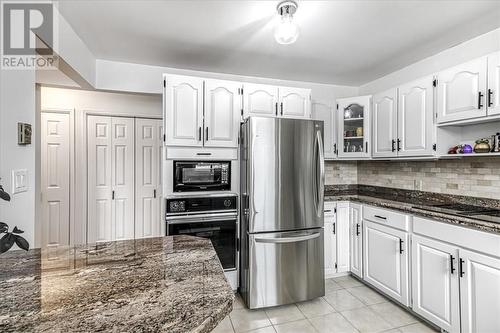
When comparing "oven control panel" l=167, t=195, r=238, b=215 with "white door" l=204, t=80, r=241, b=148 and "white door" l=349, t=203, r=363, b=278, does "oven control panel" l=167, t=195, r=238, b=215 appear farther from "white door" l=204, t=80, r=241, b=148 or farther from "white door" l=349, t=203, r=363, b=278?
"white door" l=349, t=203, r=363, b=278

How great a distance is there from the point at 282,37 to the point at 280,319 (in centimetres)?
216

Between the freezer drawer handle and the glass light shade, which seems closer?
the glass light shade

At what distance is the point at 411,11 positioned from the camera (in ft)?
6.05

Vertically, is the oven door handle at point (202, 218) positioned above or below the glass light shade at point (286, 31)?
below

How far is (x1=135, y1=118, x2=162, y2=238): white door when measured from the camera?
363cm

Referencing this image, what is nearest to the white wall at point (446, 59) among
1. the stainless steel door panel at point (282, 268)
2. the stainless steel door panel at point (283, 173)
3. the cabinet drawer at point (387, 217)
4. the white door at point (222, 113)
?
the stainless steel door panel at point (283, 173)

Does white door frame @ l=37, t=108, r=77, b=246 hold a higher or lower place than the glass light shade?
lower

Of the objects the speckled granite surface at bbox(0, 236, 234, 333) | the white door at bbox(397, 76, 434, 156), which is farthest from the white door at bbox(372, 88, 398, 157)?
the speckled granite surface at bbox(0, 236, 234, 333)

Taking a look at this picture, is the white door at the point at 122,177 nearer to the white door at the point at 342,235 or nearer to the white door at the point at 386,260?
the white door at the point at 342,235

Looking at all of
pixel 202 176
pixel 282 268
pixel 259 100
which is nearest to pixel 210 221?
pixel 202 176

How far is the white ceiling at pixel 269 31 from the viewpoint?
5.87 feet

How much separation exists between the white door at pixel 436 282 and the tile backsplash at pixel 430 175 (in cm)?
72

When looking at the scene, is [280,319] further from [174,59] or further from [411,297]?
[174,59]

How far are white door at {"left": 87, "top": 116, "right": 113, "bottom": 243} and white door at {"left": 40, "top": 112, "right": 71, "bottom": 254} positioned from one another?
0.24 metres
